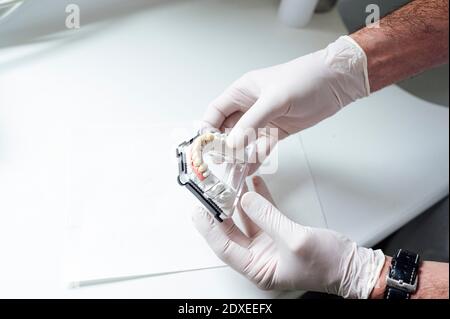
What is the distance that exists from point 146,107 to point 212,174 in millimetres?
290

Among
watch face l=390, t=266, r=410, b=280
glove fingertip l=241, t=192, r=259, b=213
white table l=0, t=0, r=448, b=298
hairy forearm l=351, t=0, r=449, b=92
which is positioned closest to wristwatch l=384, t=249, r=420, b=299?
watch face l=390, t=266, r=410, b=280

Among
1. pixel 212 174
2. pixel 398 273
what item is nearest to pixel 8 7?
pixel 212 174

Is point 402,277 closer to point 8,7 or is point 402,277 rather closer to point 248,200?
point 248,200

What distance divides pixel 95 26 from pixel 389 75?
2.47 feet

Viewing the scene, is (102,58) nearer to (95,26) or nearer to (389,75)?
(95,26)

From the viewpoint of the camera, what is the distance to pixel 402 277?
2.83ft

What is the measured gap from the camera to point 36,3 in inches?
41.7

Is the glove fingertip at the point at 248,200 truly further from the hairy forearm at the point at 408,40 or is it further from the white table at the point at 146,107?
→ the hairy forearm at the point at 408,40

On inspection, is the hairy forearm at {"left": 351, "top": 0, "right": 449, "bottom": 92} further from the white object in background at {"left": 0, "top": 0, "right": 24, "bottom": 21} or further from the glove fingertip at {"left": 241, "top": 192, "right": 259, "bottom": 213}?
the white object in background at {"left": 0, "top": 0, "right": 24, "bottom": 21}
